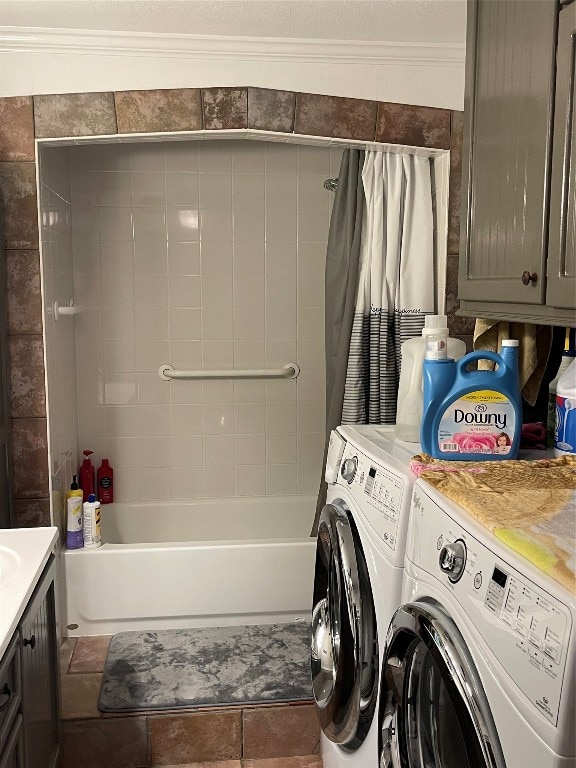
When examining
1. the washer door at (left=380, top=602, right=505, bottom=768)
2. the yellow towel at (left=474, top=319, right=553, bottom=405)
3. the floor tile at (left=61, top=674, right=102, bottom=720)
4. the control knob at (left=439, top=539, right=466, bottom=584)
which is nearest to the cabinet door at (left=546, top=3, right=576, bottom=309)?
the yellow towel at (left=474, top=319, right=553, bottom=405)

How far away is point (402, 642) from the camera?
1.34 meters

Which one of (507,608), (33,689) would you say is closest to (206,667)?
(33,689)

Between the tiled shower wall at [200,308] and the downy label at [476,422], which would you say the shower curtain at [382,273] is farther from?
the downy label at [476,422]

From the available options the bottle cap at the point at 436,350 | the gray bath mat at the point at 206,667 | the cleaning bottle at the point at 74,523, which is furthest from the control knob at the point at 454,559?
the cleaning bottle at the point at 74,523

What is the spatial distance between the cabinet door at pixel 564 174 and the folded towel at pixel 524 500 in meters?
0.34

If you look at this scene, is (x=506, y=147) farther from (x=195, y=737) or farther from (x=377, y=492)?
(x=195, y=737)

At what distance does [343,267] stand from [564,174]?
146cm

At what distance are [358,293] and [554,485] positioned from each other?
5.13 feet

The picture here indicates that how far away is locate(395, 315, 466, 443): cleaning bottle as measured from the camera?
1904 mm

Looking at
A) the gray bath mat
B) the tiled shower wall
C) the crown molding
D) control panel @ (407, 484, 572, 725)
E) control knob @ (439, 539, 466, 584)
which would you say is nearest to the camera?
control panel @ (407, 484, 572, 725)

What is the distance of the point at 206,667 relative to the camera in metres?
2.51

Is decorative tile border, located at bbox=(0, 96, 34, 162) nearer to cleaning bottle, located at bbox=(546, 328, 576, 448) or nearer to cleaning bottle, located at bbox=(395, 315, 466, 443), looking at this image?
cleaning bottle, located at bbox=(395, 315, 466, 443)

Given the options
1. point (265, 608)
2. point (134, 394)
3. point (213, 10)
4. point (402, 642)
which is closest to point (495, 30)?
point (213, 10)

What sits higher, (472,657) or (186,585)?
(472,657)
